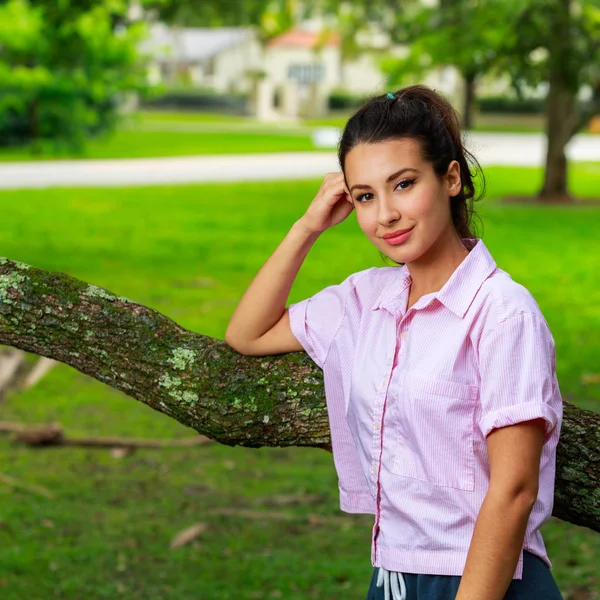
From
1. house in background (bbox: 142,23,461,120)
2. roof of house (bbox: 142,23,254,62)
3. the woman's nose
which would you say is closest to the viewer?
the woman's nose

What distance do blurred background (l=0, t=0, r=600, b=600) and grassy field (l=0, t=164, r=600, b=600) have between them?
0.01 metres

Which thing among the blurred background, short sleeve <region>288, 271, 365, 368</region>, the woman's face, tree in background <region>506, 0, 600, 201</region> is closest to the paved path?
the blurred background

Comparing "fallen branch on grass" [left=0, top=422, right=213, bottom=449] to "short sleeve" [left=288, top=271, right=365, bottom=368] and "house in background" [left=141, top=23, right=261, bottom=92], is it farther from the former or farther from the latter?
"house in background" [left=141, top=23, right=261, bottom=92]

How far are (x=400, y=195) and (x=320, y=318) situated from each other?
0.42 metres

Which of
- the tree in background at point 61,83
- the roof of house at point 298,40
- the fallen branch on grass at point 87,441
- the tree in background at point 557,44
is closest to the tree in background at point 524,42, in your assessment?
the tree in background at point 557,44

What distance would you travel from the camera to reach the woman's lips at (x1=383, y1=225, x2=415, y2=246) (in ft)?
6.60

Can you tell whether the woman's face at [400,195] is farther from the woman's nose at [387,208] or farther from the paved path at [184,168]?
the paved path at [184,168]

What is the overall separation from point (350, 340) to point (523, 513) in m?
0.56

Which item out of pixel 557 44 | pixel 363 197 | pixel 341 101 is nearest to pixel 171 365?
pixel 363 197

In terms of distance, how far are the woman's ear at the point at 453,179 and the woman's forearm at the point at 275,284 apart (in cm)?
43

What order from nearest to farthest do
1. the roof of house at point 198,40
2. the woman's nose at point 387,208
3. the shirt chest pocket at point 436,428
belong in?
1. the shirt chest pocket at point 436,428
2. the woman's nose at point 387,208
3. the roof of house at point 198,40

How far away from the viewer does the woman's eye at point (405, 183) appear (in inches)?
79.0

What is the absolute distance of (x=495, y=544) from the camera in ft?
5.91

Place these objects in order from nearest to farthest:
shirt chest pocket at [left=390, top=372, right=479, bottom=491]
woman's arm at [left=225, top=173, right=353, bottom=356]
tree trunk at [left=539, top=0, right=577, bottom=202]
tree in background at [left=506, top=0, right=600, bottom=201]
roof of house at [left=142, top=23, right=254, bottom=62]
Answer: shirt chest pocket at [left=390, top=372, right=479, bottom=491], woman's arm at [left=225, top=173, right=353, bottom=356], tree in background at [left=506, top=0, right=600, bottom=201], tree trunk at [left=539, top=0, right=577, bottom=202], roof of house at [left=142, top=23, right=254, bottom=62]
